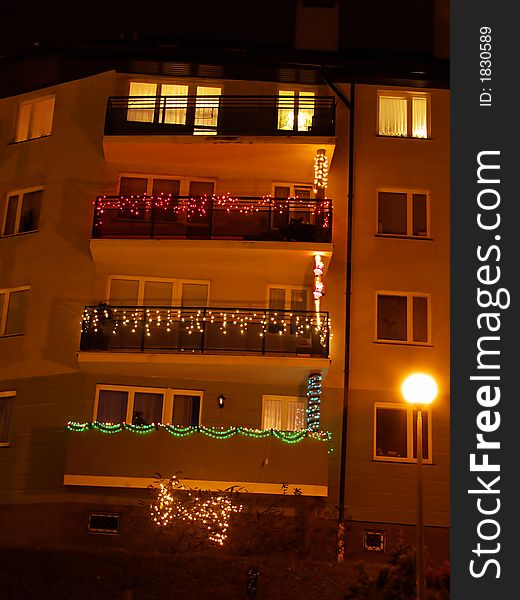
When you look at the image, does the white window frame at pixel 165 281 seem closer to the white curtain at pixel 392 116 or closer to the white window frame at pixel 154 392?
the white window frame at pixel 154 392

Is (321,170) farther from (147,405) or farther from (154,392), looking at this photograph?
(147,405)

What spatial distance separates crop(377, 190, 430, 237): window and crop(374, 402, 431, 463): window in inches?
182

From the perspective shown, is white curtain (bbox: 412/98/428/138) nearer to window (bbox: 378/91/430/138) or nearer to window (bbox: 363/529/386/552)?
window (bbox: 378/91/430/138)

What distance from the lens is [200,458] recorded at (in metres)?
25.9

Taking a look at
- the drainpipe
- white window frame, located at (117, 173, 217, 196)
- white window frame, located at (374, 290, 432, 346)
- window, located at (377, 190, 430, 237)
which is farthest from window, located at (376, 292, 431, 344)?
white window frame, located at (117, 173, 217, 196)

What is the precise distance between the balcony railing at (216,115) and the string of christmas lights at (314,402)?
6653 mm

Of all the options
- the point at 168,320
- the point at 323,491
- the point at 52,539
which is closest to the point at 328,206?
the point at 168,320

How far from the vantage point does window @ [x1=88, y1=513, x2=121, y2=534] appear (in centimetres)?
2628

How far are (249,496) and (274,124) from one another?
32.1 feet

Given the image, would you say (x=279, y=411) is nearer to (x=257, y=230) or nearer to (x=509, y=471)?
(x=257, y=230)

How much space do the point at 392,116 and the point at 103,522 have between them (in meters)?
13.0

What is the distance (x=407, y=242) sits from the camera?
28969 millimetres

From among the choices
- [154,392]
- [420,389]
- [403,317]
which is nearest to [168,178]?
[154,392]

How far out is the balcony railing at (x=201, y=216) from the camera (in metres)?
28.5
